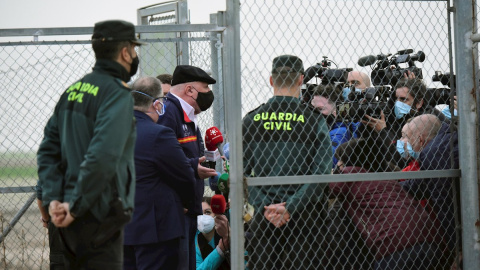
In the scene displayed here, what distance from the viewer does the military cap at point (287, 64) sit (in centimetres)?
465

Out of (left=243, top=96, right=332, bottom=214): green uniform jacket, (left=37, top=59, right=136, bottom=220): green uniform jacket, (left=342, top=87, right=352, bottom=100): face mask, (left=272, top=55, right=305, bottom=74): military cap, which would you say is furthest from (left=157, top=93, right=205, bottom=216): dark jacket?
(left=37, top=59, right=136, bottom=220): green uniform jacket

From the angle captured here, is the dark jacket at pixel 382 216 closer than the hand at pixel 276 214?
No

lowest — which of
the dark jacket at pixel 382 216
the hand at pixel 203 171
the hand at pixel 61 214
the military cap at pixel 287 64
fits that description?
the dark jacket at pixel 382 216

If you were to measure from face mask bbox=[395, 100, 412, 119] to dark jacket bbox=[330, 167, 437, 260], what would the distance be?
69 centimetres

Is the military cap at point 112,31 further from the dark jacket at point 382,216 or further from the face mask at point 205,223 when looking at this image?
the face mask at point 205,223

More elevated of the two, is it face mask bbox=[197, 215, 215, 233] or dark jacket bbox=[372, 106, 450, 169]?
dark jacket bbox=[372, 106, 450, 169]

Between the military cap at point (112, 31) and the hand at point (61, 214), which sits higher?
the military cap at point (112, 31)

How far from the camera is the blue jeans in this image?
493 centimetres

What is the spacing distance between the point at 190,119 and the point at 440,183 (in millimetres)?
1925

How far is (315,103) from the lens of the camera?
5355mm

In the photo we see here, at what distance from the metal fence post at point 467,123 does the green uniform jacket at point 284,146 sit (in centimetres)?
102

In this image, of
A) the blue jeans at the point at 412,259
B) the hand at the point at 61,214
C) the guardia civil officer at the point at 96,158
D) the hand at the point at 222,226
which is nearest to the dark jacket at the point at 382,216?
the blue jeans at the point at 412,259

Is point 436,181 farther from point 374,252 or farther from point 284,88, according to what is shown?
point 284,88

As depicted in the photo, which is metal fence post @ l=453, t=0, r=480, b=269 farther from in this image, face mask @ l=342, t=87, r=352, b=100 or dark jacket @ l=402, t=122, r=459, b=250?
face mask @ l=342, t=87, r=352, b=100
